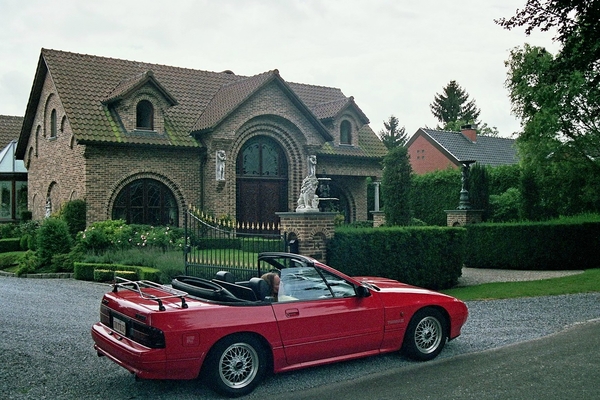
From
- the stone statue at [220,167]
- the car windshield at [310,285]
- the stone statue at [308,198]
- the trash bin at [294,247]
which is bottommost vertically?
the car windshield at [310,285]

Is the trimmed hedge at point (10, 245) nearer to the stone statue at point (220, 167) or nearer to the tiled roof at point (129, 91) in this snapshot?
the tiled roof at point (129, 91)

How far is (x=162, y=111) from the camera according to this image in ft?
74.4

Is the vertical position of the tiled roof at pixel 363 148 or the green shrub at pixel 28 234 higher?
the tiled roof at pixel 363 148

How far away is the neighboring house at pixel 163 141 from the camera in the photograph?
21438 mm

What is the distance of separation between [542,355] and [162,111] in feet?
58.6

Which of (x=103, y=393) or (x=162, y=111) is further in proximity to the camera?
(x=162, y=111)

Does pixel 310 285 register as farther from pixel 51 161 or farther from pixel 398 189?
pixel 51 161

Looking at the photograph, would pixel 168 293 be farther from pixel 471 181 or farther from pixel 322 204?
pixel 322 204

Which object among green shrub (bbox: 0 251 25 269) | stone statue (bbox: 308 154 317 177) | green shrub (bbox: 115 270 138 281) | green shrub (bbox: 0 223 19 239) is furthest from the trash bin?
green shrub (bbox: 0 223 19 239)

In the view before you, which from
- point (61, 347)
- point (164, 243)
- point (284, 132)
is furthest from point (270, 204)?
point (61, 347)

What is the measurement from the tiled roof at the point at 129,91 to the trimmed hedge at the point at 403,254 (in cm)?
1083

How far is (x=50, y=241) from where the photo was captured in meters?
17.9

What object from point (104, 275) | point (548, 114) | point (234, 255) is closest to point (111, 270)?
point (104, 275)

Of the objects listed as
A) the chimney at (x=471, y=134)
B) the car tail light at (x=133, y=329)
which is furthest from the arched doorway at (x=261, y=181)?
the chimney at (x=471, y=134)
